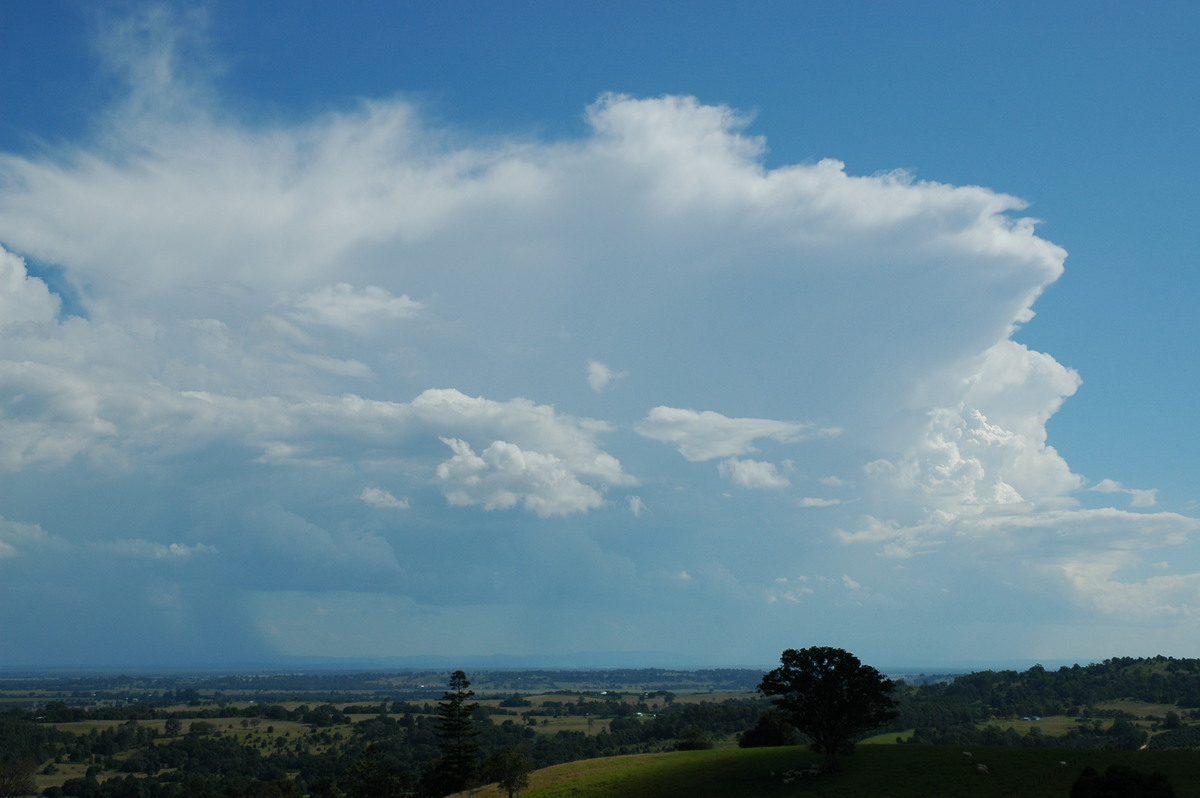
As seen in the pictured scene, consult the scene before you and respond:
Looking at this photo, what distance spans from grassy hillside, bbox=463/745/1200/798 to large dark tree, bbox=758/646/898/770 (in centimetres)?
453

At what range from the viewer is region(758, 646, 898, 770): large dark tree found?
88.8 meters

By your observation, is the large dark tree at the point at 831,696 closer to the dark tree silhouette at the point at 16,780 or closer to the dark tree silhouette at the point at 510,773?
the dark tree silhouette at the point at 510,773

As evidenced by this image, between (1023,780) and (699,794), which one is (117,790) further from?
(1023,780)

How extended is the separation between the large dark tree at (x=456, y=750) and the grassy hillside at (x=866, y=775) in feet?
17.1

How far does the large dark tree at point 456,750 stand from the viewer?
10431 cm

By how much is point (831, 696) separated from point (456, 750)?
50.1 meters

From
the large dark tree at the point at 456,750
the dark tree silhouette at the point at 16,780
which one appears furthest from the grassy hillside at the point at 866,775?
the dark tree silhouette at the point at 16,780

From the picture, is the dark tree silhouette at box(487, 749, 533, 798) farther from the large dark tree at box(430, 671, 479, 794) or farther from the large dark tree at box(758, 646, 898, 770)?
the large dark tree at box(758, 646, 898, 770)

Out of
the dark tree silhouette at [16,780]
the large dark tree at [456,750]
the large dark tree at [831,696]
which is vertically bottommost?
the dark tree silhouette at [16,780]

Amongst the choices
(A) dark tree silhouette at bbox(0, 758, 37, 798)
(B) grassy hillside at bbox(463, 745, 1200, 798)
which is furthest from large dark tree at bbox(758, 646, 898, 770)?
(A) dark tree silhouette at bbox(0, 758, 37, 798)

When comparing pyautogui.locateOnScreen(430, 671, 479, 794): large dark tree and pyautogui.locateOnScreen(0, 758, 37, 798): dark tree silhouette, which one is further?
pyautogui.locateOnScreen(0, 758, 37, 798): dark tree silhouette

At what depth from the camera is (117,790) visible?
648ft

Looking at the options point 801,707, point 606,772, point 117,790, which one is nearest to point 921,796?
point 801,707

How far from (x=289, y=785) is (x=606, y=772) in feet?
271
